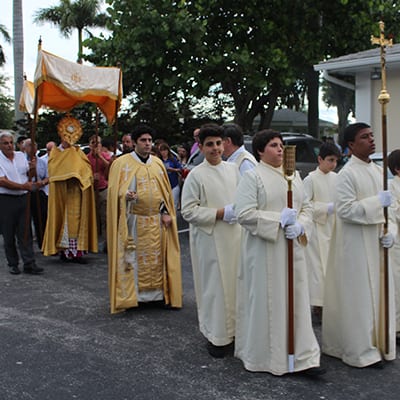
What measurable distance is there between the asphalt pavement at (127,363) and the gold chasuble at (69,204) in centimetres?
201

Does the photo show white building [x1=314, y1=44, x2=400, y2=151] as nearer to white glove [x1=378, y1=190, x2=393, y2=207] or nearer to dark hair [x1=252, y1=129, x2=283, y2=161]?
white glove [x1=378, y1=190, x2=393, y2=207]

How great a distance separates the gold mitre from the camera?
9125mm

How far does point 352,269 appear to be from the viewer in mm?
4863

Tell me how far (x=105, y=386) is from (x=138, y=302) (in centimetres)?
222

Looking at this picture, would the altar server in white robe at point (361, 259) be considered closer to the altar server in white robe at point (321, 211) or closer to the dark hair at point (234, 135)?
the dark hair at point (234, 135)

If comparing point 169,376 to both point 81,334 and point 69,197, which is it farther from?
point 69,197

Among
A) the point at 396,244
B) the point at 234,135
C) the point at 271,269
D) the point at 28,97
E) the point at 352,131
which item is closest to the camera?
the point at 271,269

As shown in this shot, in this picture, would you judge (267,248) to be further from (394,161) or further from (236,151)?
(394,161)

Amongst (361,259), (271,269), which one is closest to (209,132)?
(271,269)

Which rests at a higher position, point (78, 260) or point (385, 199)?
point (385, 199)

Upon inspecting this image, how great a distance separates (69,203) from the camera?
→ 361 inches

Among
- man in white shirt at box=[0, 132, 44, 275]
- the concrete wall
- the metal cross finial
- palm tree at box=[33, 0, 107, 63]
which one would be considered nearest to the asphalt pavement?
man in white shirt at box=[0, 132, 44, 275]

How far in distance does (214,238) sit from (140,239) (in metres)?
1.60

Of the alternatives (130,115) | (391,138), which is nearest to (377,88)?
(391,138)
